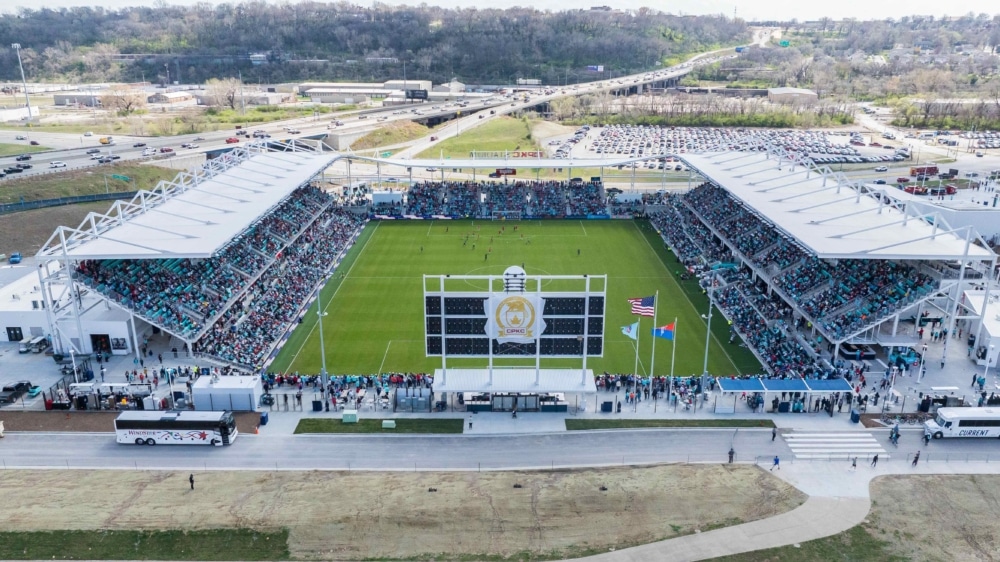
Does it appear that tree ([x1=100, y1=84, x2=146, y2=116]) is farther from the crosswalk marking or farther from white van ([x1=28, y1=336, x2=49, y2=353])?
the crosswalk marking

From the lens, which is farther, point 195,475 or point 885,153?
point 885,153

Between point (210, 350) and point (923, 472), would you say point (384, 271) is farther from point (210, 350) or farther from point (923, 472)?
point (923, 472)

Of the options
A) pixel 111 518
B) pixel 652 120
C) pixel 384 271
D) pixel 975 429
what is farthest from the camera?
pixel 652 120

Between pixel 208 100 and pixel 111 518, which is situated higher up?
pixel 208 100

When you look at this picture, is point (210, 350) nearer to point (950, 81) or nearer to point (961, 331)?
point (961, 331)

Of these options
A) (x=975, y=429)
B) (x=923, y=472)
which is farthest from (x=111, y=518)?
(x=975, y=429)

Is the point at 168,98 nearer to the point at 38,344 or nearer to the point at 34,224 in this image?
the point at 34,224

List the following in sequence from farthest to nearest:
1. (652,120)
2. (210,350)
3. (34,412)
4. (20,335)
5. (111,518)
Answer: (652,120) < (20,335) < (210,350) < (34,412) < (111,518)

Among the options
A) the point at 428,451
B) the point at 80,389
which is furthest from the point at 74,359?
the point at 428,451
